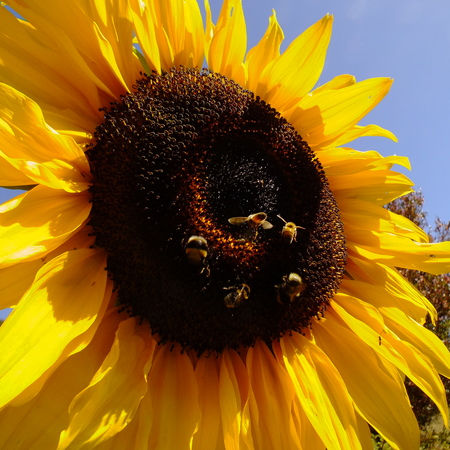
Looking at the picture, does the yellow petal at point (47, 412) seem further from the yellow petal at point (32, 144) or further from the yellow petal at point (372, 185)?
Result: the yellow petal at point (372, 185)

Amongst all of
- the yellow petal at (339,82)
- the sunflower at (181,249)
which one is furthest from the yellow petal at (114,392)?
the yellow petal at (339,82)

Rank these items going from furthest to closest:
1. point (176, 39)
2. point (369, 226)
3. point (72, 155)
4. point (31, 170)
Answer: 1. point (369, 226)
2. point (176, 39)
3. point (72, 155)
4. point (31, 170)

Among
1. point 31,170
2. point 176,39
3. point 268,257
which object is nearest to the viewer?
point 31,170

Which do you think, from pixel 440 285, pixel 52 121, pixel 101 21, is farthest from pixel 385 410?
pixel 440 285

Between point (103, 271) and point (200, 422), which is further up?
point (103, 271)

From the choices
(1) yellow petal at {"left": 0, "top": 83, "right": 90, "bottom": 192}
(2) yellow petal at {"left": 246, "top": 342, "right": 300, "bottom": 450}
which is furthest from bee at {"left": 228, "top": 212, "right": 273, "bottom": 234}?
(1) yellow petal at {"left": 0, "top": 83, "right": 90, "bottom": 192}

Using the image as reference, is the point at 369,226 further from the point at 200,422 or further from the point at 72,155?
the point at 72,155
